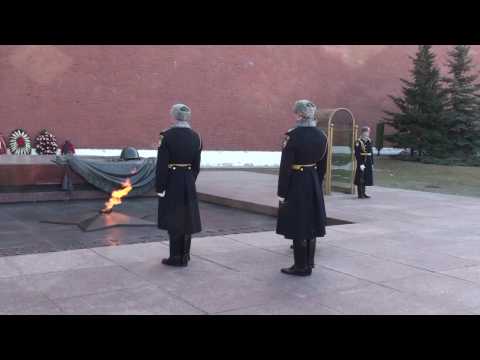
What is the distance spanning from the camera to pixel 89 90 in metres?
18.7

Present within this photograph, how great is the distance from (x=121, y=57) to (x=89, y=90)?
1796 mm

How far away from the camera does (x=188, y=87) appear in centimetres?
2077

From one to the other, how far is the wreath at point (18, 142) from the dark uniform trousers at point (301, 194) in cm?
1405

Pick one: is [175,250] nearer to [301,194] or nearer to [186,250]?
[186,250]

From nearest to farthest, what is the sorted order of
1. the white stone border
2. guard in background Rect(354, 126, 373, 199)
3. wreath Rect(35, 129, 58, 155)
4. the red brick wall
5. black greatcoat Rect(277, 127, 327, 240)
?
black greatcoat Rect(277, 127, 327, 240) → guard in background Rect(354, 126, 373, 199) → wreath Rect(35, 129, 58, 155) → the red brick wall → the white stone border

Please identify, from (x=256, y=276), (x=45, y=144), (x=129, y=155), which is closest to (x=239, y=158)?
(x=45, y=144)

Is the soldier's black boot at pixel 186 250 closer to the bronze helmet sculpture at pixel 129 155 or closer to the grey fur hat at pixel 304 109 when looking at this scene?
the grey fur hat at pixel 304 109

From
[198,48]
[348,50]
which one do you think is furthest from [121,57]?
[348,50]

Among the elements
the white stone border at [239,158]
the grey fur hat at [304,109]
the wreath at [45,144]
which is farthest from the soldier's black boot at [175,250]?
the white stone border at [239,158]

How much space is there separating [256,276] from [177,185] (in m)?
1.25

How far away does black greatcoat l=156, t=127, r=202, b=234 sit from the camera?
17.3 feet

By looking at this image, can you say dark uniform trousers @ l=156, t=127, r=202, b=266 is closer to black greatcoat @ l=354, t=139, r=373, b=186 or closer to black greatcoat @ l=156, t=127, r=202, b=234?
black greatcoat @ l=156, t=127, r=202, b=234

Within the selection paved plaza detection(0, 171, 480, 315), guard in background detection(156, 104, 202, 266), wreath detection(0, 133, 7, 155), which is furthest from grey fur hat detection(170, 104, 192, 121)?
wreath detection(0, 133, 7, 155)

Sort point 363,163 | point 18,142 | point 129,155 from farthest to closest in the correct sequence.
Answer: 1. point 18,142
2. point 129,155
3. point 363,163
